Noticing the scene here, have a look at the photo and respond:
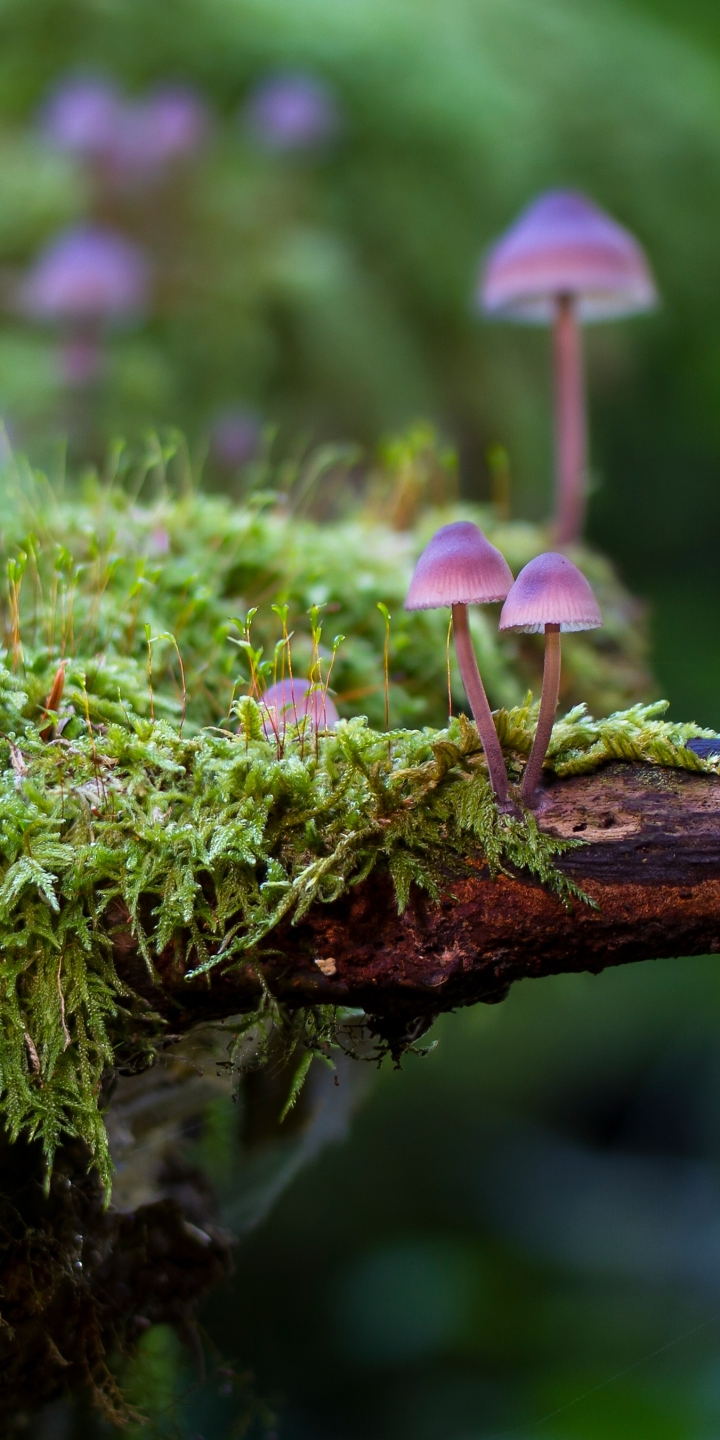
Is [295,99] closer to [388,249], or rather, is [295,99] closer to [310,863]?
[388,249]

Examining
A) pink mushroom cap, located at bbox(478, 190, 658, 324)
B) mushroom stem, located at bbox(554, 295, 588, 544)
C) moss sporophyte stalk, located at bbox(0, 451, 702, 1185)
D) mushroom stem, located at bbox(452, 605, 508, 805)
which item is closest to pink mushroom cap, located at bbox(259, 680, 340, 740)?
moss sporophyte stalk, located at bbox(0, 451, 702, 1185)

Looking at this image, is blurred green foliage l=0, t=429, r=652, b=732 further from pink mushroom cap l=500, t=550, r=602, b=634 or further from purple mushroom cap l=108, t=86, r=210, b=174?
purple mushroom cap l=108, t=86, r=210, b=174

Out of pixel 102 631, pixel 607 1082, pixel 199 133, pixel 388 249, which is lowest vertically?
pixel 607 1082

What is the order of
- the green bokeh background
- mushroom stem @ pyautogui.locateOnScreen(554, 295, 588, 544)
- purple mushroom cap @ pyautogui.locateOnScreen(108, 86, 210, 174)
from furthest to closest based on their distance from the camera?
purple mushroom cap @ pyautogui.locateOnScreen(108, 86, 210, 174), mushroom stem @ pyautogui.locateOnScreen(554, 295, 588, 544), the green bokeh background

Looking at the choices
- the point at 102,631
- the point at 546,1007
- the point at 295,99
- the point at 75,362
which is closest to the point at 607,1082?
the point at 546,1007

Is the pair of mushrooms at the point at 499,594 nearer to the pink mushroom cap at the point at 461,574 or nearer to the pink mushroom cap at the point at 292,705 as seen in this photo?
the pink mushroom cap at the point at 461,574

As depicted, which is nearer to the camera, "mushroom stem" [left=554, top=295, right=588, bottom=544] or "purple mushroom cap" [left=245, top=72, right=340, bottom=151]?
"mushroom stem" [left=554, top=295, right=588, bottom=544]
